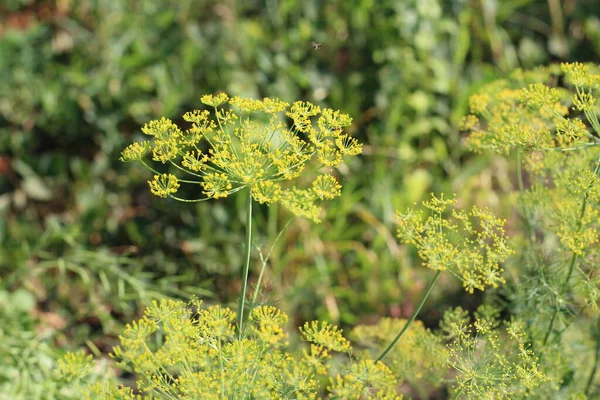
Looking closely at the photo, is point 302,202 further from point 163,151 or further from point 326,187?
point 163,151

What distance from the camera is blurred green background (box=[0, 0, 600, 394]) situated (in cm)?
316

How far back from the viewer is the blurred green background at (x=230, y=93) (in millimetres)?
3156

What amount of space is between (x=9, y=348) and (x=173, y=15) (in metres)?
1.73

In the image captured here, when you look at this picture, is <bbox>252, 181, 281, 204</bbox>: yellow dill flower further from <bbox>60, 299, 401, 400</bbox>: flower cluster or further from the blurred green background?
the blurred green background

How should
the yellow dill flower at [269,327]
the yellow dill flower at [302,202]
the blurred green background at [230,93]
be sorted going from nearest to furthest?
the yellow dill flower at [269,327]
the yellow dill flower at [302,202]
the blurred green background at [230,93]

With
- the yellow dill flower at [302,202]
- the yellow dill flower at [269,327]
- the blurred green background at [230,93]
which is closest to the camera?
the yellow dill flower at [269,327]

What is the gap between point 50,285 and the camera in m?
3.16

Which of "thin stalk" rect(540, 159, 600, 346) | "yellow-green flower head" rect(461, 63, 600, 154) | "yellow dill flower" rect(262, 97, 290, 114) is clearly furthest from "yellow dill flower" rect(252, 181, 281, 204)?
"thin stalk" rect(540, 159, 600, 346)

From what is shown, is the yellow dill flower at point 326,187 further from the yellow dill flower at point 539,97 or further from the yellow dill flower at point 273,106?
the yellow dill flower at point 539,97

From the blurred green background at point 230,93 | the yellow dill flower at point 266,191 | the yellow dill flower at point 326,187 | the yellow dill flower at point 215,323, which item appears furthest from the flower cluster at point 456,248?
the blurred green background at point 230,93

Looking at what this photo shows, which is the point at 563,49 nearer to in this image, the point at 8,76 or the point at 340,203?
the point at 340,203

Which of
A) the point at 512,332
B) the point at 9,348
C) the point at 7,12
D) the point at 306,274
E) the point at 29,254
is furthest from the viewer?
the point at 7,12

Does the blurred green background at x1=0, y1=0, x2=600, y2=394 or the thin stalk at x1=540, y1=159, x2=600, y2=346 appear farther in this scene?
the blurred green background at x1=0, y1=0, x2=600, y2=394

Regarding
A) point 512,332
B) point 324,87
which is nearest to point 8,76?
point 324,87
